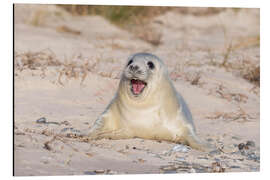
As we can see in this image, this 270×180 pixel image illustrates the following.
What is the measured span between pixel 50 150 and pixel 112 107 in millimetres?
933

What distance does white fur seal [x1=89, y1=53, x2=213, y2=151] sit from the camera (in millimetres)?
5367

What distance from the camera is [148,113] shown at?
5.41 metres

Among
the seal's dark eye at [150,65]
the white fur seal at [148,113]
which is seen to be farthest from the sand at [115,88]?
the seal's dark eye at [150,65]

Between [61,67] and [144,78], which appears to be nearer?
[144,78]

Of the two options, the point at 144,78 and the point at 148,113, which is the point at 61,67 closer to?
the point at 148,113

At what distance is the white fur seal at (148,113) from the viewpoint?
5.37 m

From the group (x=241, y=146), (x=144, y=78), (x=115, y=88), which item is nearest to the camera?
(x=144, y=78)

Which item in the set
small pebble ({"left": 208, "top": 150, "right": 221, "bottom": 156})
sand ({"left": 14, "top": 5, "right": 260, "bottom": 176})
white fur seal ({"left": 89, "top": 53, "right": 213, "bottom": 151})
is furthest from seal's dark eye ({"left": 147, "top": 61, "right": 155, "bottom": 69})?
small pebble ({"left": 208, "top": 150, "right": 221, "bottom": 156})

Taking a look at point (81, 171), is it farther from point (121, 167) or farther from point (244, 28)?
point (244, 28)

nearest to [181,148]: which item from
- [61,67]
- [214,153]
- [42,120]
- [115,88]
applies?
Answer: [214,153]

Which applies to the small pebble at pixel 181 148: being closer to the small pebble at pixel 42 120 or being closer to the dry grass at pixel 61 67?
the small pebble at pixel 42 120

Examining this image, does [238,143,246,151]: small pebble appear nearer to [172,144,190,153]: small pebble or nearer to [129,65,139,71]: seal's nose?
[172,144,190,153]: small pebble

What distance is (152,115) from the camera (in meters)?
5.41

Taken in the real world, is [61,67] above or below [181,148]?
above
